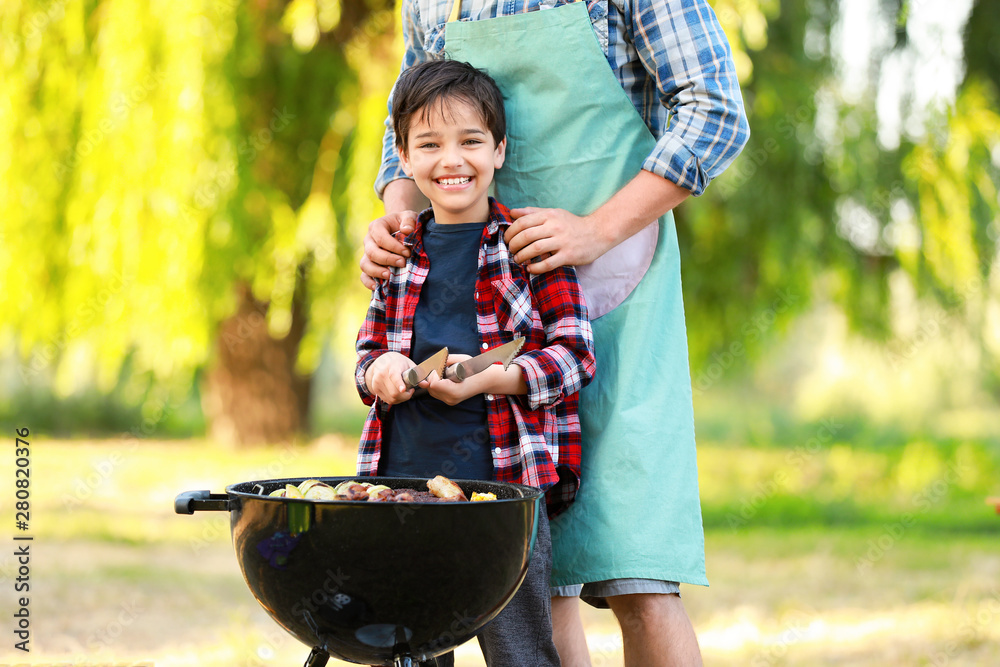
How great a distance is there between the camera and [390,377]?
161 centimetres

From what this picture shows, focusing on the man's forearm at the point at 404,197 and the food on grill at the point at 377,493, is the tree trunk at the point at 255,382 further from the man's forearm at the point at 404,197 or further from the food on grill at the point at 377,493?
the food on grill at the point at 377,493

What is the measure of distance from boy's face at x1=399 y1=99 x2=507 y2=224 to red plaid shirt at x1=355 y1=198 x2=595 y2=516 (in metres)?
0.08

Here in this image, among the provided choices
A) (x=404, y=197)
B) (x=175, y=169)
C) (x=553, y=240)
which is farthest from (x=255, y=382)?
(x=553, y=240)

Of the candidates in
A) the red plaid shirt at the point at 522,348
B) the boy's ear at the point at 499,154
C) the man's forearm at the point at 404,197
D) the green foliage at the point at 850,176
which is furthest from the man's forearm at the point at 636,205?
the green foliage at the point at 850,176

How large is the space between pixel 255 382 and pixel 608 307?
238 inches

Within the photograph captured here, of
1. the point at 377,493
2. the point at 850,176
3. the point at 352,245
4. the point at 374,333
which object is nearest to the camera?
the point at 377,493

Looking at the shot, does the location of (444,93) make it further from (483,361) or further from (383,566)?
(383,566)

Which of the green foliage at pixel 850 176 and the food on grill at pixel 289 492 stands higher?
the green foliage at pixel 850 176

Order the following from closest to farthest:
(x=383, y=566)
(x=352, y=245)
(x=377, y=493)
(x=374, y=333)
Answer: (x=383, y=566) < (x=377, y=493) < (x=374, y=333) < (x=352, y=245)

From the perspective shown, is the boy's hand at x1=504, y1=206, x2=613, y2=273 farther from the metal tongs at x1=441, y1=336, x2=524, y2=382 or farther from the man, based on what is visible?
the metal tongs at x1=441, y1=336, x2=524, y2=382

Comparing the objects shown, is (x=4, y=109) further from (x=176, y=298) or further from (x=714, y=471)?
(x=714, y=471)

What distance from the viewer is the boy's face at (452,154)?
1.70 metres

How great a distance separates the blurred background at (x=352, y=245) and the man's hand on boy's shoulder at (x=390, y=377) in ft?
6.71

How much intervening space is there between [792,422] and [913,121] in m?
6.25
